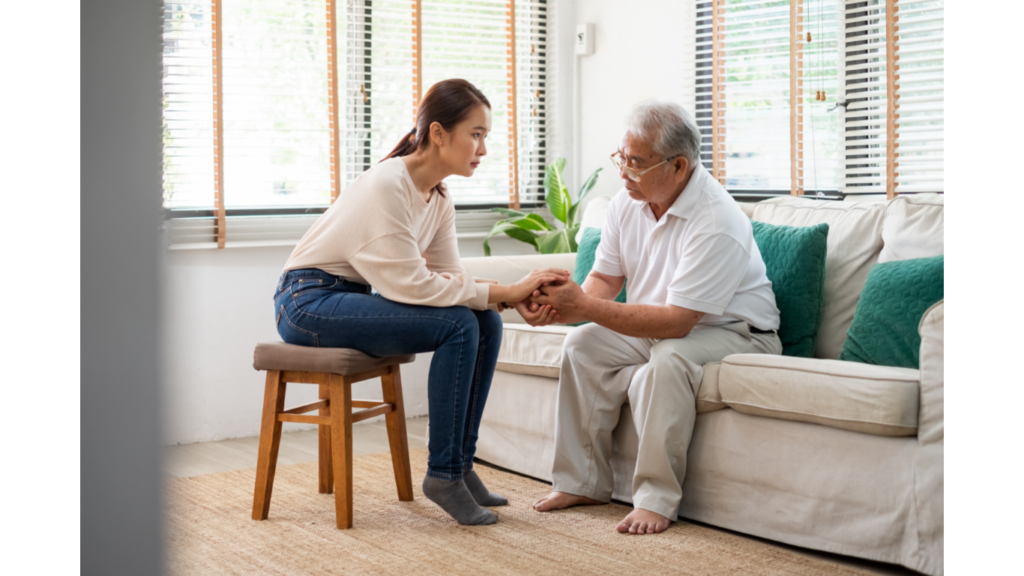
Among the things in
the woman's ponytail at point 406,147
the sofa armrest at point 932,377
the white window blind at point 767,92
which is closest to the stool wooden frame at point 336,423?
the woman's ponytail at point 406,147

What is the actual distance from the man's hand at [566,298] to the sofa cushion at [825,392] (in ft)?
1.35

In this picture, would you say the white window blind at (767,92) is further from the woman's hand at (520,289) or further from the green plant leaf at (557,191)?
the woman's hand at (520,289)

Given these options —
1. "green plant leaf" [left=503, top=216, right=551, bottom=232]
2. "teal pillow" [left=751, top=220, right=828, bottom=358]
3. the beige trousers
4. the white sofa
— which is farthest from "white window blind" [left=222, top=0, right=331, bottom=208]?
"teal pillow" [left=751, top=220, right=828, bottom=358]

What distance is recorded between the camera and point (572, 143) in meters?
4.54

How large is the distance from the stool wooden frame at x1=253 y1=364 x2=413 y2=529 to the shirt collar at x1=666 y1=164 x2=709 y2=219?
923 mm

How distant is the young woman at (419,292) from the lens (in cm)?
231

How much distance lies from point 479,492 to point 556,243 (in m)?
1.69

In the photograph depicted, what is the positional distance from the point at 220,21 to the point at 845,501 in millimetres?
2840

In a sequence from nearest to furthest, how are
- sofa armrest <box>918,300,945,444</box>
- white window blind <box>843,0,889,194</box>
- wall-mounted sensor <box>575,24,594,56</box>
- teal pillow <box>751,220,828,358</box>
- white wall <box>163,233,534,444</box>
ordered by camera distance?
sofa armrest <box>918,300,945,444</box> → teal pillow <box>751,220,828,358</box> → white window blind <box>843,0,889,194</box> → white wall <box>163,233,534,444</box> → wall-mounted sensor <box>575,24,594,56</box>

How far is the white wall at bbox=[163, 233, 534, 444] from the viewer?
3535 millimetres

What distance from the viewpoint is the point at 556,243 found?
4004mm

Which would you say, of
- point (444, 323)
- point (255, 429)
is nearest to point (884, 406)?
point (444, 323)

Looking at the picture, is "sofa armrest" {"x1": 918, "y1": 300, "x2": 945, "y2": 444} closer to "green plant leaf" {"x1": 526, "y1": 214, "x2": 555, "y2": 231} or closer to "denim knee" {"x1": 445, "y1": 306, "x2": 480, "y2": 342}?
"denim knee" {"x1": 445, "y1": 306, "x2": 480, "y2": 342}

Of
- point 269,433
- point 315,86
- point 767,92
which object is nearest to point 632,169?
point 269,433
